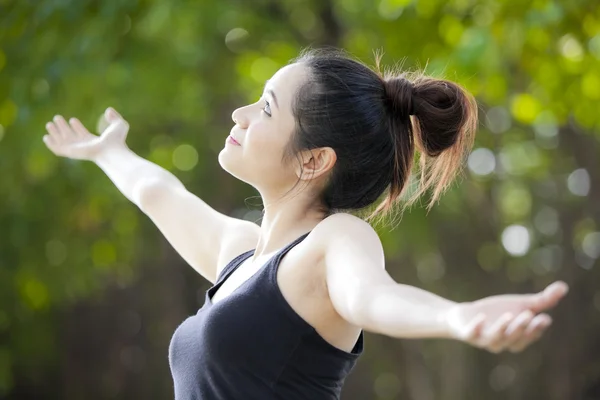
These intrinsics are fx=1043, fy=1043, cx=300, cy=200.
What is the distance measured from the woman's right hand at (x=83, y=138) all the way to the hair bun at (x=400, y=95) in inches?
40.5

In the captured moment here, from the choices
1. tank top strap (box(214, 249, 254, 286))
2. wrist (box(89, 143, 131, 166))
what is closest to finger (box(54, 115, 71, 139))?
wrist (box(89, 143, 131, 166))

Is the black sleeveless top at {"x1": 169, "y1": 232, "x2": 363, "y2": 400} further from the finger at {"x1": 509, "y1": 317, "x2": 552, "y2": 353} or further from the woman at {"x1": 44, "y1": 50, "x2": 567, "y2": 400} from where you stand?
the finger at {"x1": 509, "y1": 317, "x2": 552, "y2": 353}

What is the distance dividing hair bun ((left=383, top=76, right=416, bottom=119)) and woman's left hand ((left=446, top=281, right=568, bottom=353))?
33.1 inches

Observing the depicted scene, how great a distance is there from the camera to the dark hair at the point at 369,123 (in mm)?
2242

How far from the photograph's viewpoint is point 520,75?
5867mm

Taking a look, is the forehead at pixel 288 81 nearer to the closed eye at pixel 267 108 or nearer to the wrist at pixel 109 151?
the closed eye at pixel 267 108

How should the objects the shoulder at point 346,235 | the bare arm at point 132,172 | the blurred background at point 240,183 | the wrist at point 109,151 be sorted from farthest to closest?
the blurred background at point 240,183 < the wrist at point 109,151 < the bare arm at point 132,172 < the shoulder at point 346,235

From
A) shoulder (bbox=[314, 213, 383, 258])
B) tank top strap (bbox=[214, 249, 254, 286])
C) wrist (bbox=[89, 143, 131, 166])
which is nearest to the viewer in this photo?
shoulder (bbox=[314, 213, 383, 258])

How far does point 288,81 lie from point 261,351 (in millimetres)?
621

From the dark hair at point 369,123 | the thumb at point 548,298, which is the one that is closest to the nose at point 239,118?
the dark hair at point 369,123

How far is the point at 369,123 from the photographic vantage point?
2.23 m

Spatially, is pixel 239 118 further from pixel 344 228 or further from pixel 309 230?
pixel 344 228

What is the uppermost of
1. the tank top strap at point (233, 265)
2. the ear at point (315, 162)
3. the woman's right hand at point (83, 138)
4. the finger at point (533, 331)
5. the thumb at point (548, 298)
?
the woman's right hand at point (83, 138)

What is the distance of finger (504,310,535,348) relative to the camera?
1.39 meters
